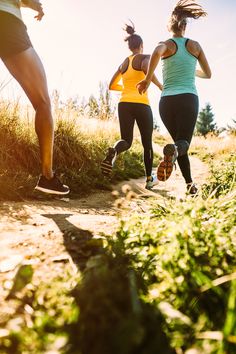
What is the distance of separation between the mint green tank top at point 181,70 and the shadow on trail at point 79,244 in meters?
2.45

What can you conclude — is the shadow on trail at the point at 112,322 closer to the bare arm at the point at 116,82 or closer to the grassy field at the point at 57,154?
the grassy field at the point at 57,154

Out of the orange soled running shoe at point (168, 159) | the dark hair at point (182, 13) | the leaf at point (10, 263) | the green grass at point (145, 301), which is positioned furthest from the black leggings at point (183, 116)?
the leaf at point (10, 263)

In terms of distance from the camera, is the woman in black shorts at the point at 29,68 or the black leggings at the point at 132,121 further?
the black leggings at the point at 132,121

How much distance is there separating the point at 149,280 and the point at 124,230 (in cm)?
47

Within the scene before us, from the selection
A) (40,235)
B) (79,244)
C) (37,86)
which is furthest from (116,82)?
(79,244)

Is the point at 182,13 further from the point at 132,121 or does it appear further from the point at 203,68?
the point at 132,121

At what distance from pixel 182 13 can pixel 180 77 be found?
2.80ft

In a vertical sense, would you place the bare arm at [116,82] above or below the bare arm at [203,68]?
below

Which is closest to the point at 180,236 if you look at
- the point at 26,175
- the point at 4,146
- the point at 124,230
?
the point at 124,230

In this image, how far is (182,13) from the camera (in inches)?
165

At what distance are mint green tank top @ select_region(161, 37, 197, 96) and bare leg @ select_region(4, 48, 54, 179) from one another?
1702 mm

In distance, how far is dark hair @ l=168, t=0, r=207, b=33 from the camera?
164 inches

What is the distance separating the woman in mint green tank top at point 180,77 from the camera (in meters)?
4.01

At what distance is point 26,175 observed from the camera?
449 centimetres
